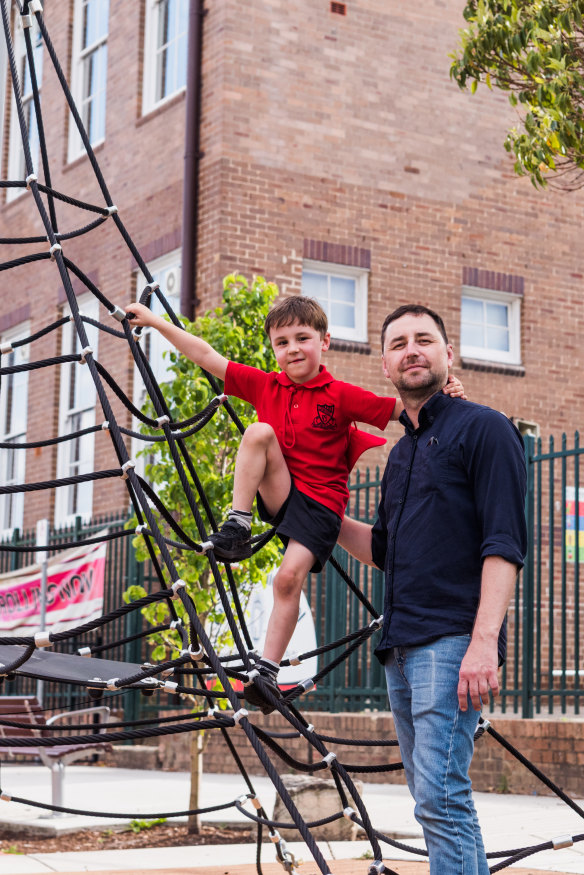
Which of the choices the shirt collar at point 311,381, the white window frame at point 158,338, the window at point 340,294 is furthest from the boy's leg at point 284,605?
the white window frame at point 158,338

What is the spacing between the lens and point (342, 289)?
45.6 ft

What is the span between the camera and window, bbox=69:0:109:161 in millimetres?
16297

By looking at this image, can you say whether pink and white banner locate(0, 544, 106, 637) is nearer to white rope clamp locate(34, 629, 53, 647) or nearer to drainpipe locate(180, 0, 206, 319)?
drainpipe locate(180, 0, 206, 319)

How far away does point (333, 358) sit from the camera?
43.6ft

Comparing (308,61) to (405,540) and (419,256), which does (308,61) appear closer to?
(419,256)

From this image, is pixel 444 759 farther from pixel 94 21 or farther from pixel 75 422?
pixel 94 21

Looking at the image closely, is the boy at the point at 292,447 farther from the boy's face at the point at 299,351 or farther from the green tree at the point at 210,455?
the green tree at the point at 210,455

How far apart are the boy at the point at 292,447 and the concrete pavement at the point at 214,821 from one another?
6.46 ft

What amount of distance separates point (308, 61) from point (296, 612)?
418 inches

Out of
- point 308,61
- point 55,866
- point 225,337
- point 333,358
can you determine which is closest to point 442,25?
point 308,61

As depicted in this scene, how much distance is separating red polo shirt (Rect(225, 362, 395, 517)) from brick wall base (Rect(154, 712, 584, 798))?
13.5ft

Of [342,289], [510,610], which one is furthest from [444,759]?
[342,289]

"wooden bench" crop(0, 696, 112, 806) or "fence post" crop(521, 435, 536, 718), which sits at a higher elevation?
"fence post" crop(521, 435, 536, 718)

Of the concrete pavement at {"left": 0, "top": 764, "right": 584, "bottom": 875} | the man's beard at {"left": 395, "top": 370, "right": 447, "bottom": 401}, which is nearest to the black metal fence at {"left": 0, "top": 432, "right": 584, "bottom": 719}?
the concrete pavement at {"left": 0, "top": 764, "right": 584, "bottom": 875}
